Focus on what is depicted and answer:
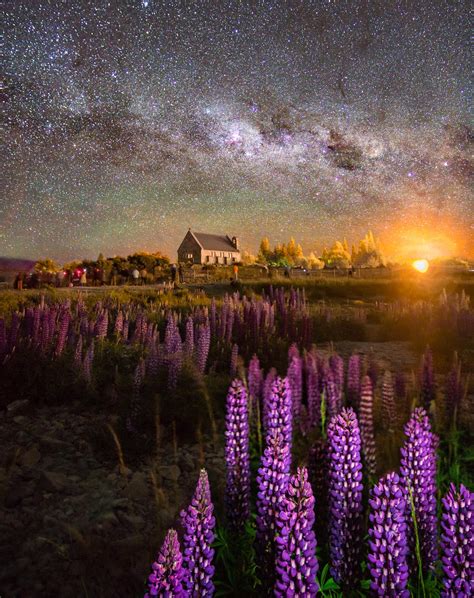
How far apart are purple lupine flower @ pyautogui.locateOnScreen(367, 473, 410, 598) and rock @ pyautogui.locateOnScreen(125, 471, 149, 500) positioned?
8.56 feet

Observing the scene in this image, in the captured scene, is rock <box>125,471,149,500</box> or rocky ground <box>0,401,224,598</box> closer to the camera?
rocky ground <box>0,401,224,598</box>

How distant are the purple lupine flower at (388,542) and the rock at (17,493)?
312cm

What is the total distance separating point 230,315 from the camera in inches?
347

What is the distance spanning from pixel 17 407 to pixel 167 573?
498cm

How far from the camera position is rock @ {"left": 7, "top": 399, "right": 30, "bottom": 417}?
549 cm

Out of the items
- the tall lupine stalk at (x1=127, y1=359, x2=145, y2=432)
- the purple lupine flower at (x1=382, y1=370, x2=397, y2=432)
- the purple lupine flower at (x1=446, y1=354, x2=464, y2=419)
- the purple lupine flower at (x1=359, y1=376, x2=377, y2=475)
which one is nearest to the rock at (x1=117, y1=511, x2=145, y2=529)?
the tall lupine stalk at (x1=127, y1=359, x2=145, y2=432)

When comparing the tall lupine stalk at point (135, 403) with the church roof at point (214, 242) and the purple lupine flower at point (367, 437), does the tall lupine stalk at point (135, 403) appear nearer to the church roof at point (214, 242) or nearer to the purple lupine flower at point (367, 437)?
the purple lupine flower at point (367, 437)

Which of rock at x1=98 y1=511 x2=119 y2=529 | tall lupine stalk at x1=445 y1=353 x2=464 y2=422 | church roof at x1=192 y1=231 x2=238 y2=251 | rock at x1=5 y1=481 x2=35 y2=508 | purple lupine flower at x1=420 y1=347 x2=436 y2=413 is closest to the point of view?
rock at x1=98 y1=511 x2=119 y2=529

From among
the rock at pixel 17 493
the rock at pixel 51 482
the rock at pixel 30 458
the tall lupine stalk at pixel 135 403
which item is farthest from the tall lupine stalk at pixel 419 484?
the rock at pixel 30 458

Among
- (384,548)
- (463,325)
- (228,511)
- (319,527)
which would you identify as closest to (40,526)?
(228,511)

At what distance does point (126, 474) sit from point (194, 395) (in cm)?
165

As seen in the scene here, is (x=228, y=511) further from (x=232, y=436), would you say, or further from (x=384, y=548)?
(x=384, y=548)

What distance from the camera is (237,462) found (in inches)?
96.3

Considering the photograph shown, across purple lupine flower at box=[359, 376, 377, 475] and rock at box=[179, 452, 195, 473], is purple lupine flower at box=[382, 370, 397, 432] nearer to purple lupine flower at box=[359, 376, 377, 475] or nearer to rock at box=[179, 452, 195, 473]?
purple lupine flower at box=[359, 376, 377, 475]
